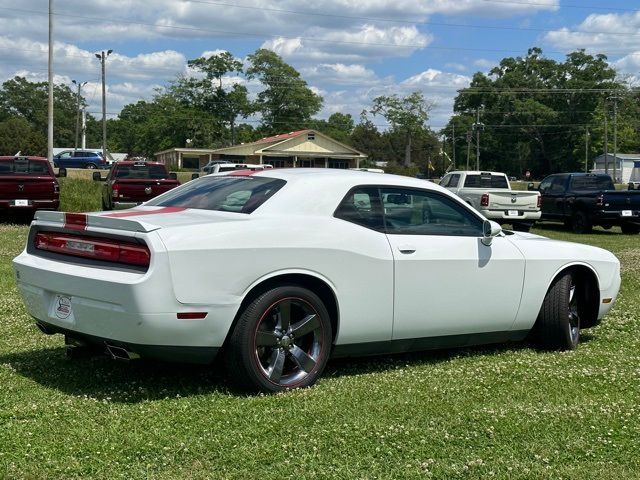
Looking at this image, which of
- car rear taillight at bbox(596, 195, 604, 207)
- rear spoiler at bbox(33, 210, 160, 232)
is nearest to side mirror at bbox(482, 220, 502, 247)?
rear spoiler at bbox(33, 210, 160, 232)

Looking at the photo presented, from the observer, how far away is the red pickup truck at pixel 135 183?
21.7m

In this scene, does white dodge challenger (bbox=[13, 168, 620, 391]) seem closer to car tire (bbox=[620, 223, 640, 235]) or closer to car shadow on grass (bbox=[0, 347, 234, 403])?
car shadow on grass (bbox=[0, 347, 234, 403])

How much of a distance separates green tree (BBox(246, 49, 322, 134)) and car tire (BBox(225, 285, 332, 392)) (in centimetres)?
10312

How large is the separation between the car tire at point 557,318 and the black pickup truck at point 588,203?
16.1 meters

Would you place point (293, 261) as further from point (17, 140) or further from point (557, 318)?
point (17, 140)

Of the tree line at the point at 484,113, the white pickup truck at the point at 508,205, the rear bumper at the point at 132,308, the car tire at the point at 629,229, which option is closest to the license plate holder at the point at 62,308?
the rear bumper at the point at 132,308

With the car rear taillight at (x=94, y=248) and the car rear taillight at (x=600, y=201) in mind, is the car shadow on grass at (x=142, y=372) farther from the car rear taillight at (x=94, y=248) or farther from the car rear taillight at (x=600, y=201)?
the car rear taillight at (x=600, y=201)

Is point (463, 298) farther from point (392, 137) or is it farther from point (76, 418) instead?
point (392, 137)

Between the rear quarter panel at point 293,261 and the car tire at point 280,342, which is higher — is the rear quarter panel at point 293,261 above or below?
above

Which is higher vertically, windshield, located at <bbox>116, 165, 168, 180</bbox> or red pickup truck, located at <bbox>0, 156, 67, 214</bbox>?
windshield, located at <bbox>116, 165, 168, 180</bbox>

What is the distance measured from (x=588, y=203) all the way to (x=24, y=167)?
1506 cm

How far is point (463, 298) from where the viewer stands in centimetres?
626

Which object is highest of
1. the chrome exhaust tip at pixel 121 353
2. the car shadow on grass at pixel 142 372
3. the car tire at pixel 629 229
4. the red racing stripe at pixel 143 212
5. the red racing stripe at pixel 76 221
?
the red racing stripe at pixel 143 212

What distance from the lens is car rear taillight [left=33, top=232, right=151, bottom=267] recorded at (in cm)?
496
